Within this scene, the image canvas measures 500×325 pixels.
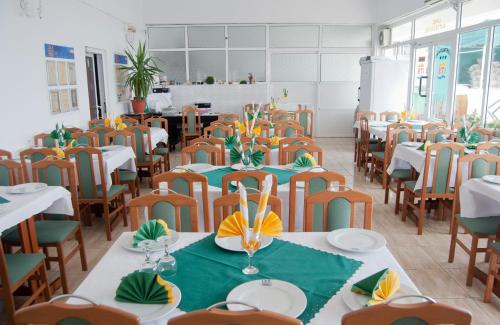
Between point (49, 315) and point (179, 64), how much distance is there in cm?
898

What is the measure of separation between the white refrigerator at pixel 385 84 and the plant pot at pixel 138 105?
14.1 ft

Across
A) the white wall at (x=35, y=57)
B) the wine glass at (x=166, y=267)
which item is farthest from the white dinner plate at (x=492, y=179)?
the white wall at (x=35, y=57)

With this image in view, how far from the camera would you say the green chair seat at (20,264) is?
2254 mm

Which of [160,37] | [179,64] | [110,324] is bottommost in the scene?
[110,324]

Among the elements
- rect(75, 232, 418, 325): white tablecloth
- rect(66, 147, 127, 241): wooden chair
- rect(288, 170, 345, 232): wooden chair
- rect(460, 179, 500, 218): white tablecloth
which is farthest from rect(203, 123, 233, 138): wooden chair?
rect(75, 232, 418, 325): white tablecloth

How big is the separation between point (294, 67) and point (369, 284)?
872 centimetres

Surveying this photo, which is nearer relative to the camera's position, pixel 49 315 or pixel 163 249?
pixel 49 315

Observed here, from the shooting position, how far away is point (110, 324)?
110 centimetres

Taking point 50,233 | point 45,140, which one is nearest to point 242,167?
point 50,233

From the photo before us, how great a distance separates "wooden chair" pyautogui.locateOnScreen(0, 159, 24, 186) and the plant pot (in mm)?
4725

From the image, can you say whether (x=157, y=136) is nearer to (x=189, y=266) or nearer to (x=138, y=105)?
(x=138, y=105)

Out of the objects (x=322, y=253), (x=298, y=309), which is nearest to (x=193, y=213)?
(x=322, y=253)

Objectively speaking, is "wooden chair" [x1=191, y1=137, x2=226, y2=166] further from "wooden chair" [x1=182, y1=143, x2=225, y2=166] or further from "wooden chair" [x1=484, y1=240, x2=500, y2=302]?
"wooden chair" [x1=484, y1=240, x2=500, y2=302]

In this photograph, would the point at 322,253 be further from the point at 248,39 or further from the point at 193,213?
the point at 248,39
